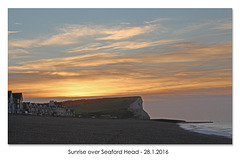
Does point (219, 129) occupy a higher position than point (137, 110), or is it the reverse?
point (219, 129)

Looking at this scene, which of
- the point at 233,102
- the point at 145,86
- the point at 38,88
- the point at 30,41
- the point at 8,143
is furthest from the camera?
the point at 145,86

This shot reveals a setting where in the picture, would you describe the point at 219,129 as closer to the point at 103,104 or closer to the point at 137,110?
the point at 137,110

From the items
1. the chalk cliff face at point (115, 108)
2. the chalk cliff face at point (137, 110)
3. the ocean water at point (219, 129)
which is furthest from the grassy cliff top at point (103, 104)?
the ocean water at point (219, 129)

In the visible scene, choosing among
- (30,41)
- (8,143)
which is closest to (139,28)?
(30,41)

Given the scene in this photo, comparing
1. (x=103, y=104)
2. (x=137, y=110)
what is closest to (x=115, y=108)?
(x=137, y=110)

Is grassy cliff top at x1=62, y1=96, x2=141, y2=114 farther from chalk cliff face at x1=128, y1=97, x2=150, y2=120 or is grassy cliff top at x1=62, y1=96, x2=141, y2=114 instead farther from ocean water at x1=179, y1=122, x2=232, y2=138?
ocean water at x1=179, y1=122, x2=232, y2=138

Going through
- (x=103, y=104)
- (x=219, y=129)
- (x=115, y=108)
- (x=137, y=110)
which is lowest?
(x=137, y=110)

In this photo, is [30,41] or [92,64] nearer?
[30,41]
